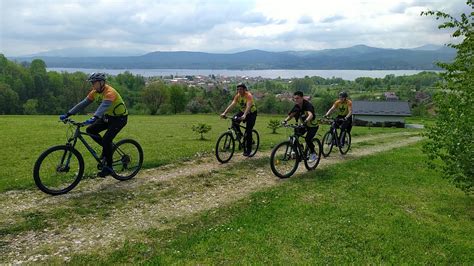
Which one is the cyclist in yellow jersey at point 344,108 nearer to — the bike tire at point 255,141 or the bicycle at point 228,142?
the bike tire at point 255,141

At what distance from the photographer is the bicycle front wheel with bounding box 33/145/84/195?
8820 millimetres

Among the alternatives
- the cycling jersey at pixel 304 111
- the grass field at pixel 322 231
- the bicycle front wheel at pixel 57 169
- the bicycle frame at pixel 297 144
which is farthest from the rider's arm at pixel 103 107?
the cycling jersey at pixel 304 111

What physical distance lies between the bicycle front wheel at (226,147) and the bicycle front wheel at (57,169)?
529 centimetres

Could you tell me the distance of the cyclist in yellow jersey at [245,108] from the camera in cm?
1388

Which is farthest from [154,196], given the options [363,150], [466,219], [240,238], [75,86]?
[75,86]

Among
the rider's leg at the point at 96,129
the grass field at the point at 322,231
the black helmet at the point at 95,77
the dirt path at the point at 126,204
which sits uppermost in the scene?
the black helmet at the point at 95,77

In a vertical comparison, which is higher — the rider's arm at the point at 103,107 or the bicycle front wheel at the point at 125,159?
the rider's arm at the point at 103,107

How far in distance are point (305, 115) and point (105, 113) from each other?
645cm

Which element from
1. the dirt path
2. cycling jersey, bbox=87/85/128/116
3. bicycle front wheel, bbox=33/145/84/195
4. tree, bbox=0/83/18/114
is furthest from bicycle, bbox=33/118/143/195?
tree, bbox=0/83/18/114

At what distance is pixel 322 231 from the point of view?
25.3ft

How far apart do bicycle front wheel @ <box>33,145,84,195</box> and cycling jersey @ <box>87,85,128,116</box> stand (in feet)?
4.69

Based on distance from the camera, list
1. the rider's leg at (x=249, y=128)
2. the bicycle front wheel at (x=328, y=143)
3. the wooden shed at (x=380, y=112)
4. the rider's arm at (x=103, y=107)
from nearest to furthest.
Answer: the rider's arm at (x=103, y=107)
the rider's leg at (x=249, y=128)
the bicycle front wheel at (x=328, y=143)
the wooden shed at (x=380, y=112)

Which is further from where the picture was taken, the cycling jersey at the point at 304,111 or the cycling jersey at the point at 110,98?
the cycling jersey at the point at 304,111

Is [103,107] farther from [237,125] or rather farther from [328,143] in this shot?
[328,143]
